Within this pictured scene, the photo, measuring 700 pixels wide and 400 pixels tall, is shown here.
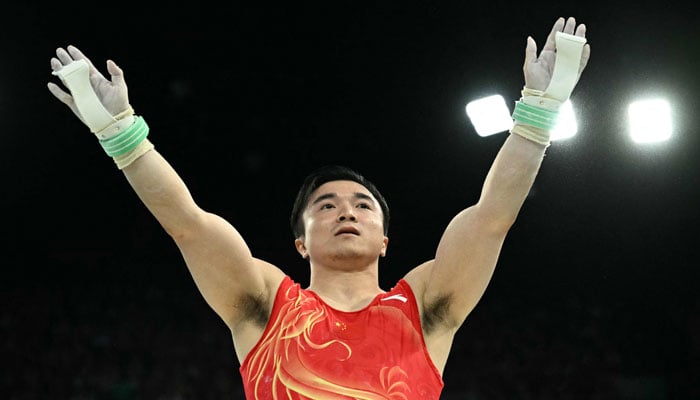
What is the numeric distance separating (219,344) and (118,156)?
605 cm

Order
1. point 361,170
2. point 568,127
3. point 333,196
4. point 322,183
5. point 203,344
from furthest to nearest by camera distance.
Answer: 1. point 203,344
2. point 361,170
3. point 568,127
4. point 322,183
5. point 333,196

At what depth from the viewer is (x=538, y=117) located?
2721mm

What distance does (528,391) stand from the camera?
8062mm

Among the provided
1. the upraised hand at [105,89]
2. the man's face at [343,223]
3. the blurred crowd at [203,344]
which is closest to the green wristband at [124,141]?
the upraised hand at [105,89]

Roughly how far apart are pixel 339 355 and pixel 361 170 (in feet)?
15.9

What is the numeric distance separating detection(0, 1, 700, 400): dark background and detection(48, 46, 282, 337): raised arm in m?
3.81

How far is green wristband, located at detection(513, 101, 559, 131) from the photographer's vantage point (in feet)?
8.91

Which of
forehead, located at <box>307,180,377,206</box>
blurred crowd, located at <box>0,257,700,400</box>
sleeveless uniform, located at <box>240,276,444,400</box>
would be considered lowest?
blurred crowd, located at <box>0,257,700,400</box>

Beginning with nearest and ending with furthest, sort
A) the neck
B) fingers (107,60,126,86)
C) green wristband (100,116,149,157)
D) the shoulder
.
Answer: green wristband (100,116,149,157) → fingers (107,60,126,86) → the shoulder → the neck

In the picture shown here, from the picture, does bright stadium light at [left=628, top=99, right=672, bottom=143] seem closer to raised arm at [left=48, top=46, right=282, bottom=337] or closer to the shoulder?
the shoulder

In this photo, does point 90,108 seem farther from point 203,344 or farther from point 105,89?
point 203,344

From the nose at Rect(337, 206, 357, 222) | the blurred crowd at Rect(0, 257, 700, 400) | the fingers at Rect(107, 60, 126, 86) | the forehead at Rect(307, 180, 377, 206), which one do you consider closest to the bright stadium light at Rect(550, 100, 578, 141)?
the blurred crowd at Rect(0, 257, 700, 400)

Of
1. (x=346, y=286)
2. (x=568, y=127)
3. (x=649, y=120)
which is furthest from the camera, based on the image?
(x=649, y=120)

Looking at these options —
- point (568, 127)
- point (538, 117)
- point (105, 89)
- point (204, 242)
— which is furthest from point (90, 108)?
point (568, 127)
